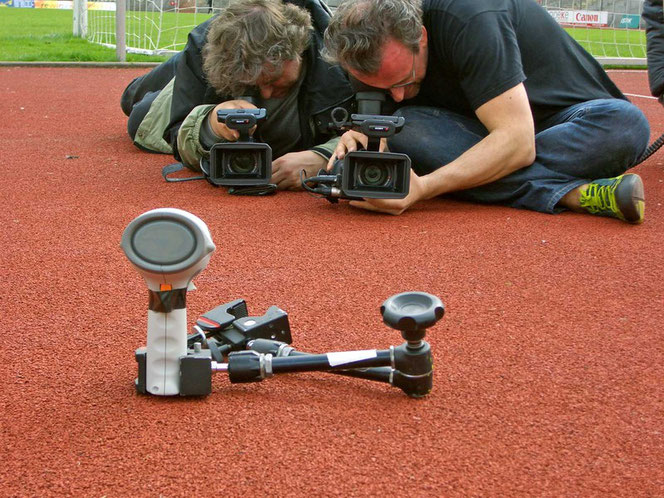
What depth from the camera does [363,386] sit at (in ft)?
6.28

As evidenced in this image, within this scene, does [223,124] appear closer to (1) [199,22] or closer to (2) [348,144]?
(2) [348,144]

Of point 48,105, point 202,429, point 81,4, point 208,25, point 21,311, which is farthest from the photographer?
point 81,4

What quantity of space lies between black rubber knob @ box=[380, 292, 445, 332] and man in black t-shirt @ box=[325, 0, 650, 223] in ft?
5.51

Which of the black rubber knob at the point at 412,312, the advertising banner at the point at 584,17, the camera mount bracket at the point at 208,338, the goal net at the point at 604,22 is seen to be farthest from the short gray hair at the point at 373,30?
the advertising banner at the point at 584,17

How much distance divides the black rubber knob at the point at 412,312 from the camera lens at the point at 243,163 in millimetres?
2085

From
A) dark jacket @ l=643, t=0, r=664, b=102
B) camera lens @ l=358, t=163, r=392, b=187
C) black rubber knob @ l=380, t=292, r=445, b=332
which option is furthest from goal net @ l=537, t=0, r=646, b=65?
black rubber knob @ l=380, t=292, r=445, b=332

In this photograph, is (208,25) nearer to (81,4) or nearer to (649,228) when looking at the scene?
(649,228)

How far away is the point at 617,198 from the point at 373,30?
1101 millimetres

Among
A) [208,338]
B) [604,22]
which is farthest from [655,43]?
[604,22]

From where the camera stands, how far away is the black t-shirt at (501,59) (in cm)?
318

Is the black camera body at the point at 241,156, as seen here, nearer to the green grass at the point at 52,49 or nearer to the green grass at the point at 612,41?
the green grass at the point at 52,49

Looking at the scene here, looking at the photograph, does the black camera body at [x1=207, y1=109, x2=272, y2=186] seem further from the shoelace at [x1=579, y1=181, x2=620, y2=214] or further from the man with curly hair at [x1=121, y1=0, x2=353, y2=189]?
the shoelace at [x1=579, y1=181, x2=620, y2=214]

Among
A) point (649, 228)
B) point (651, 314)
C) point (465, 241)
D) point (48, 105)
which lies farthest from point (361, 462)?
point (48, 105)

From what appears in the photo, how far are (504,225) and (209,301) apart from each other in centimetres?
134
